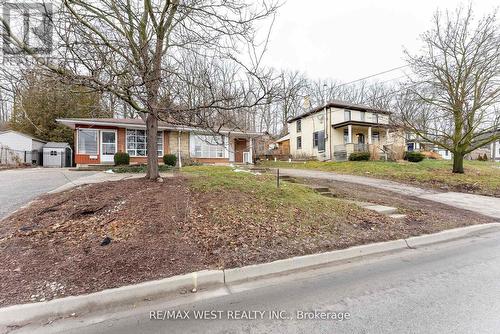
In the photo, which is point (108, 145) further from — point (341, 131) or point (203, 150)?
point (341, 131)

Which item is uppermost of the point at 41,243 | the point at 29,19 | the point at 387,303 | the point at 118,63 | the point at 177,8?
the point at 177,8

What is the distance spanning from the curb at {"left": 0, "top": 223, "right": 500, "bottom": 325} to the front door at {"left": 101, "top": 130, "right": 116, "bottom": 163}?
17462 mm

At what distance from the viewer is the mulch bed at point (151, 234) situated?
318 cm

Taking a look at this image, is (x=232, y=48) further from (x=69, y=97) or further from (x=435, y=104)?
(x=435, y=104)

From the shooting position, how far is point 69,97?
6.07 metres

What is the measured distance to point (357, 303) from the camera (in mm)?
2855

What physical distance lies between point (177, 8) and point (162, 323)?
6.94 metres

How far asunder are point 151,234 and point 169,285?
1362mm

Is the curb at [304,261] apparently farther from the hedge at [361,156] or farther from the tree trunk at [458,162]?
the hedge at [361,156]

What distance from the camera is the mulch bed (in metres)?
3.18

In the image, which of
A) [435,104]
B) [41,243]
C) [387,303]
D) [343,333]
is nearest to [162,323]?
[343,333]

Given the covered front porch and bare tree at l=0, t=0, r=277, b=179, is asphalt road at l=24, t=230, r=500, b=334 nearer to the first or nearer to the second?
bare tree at l=0, t=0, r=277, b=179

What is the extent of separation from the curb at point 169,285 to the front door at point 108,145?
1746 cm

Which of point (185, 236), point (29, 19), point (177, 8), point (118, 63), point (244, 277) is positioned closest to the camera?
point (244, 277)
